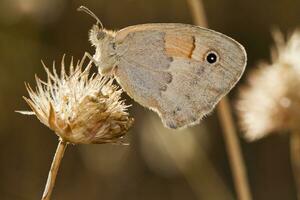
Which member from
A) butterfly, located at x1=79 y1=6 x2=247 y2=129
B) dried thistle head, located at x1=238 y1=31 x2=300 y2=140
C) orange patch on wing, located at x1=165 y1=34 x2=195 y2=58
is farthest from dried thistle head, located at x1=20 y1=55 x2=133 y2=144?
dried thistle head, located at x1=238 y1=31 x2=300 y2=140

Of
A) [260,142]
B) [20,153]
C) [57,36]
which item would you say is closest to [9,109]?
[20,153]

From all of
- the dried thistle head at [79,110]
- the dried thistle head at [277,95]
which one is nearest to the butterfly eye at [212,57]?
the dried thistle head at [79,110]

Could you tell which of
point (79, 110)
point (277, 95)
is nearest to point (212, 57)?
point (79, 110)

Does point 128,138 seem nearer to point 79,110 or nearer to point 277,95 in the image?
point 277,95

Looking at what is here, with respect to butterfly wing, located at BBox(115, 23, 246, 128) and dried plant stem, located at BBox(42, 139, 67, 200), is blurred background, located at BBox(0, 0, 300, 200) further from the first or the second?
dried plant stem, located at BBox(42, 139, 67, 200)

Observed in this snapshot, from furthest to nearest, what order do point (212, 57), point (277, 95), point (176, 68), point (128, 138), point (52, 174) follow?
point (128, 138) → point (277, 95) → point (176, 68) → point (212, 57) → point (52, 174)

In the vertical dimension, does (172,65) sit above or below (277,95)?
above

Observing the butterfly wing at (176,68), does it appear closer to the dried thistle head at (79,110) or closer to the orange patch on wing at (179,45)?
the orange patch on wing at (179,45)
